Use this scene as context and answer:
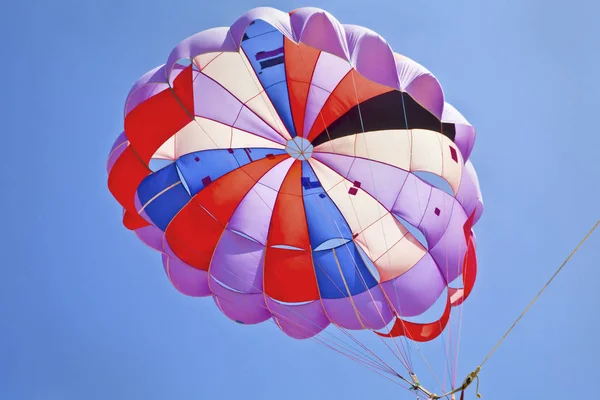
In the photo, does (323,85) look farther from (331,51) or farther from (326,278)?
(326,278)

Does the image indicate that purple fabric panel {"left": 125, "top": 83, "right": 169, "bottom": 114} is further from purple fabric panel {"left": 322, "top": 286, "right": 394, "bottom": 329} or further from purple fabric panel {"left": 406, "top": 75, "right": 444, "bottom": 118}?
purple fabric panel {"left": 322, "top": 286, "right": 394, "bottom": 329}

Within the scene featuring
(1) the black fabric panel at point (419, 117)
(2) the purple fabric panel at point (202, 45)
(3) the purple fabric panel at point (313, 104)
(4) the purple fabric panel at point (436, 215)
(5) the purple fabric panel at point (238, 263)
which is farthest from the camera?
(3) the purple fabric panel at point (313, 104)

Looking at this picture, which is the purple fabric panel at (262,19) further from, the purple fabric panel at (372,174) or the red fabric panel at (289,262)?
the red fabric panel at (289,262)

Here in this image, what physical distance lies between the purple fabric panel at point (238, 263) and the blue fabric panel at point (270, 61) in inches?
68.5

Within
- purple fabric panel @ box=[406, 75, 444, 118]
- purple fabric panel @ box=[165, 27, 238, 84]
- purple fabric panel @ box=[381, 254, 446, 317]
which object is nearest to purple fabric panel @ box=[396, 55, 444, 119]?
purple fabric panel @ box=[406, 75, 444, 118]

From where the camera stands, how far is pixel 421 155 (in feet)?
30.4

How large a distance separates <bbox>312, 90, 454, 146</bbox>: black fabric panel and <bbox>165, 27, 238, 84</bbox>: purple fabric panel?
219cm

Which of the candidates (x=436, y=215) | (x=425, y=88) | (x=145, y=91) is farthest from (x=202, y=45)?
(x=436, y=215)

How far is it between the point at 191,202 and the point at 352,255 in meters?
2.38

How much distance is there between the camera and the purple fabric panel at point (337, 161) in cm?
984

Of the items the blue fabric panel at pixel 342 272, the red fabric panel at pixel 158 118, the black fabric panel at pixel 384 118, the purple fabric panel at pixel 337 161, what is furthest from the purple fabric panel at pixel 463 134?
the red fabric panel at pixel 158 118

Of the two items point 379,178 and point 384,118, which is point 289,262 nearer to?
point 379,178

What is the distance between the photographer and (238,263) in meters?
9.52

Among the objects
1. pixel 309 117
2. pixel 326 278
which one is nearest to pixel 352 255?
pixel 326 278
